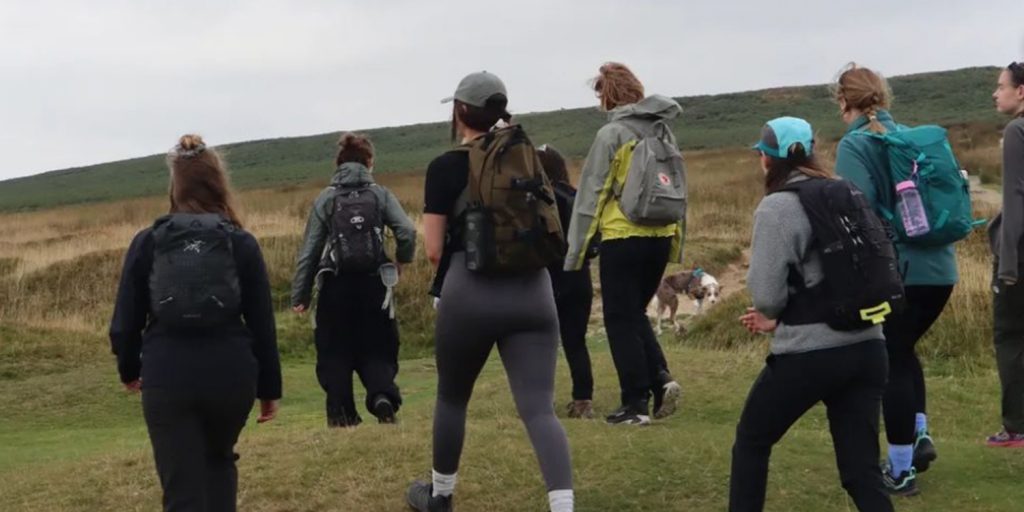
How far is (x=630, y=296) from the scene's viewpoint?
24.1 ft

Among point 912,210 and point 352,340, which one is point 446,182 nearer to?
point 912,210

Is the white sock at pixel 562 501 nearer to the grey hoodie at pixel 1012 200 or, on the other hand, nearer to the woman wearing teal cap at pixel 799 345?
the woman wearing teal cap at pixel 799 345

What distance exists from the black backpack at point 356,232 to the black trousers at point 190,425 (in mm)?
3148

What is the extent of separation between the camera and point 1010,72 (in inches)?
263

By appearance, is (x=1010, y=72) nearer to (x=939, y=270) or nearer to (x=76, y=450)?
(x=939, y=270)

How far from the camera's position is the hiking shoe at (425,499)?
5879mm

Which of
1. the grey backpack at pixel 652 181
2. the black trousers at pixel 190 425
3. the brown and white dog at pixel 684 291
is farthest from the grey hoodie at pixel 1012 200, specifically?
the brown and white dog at pixel 684 291

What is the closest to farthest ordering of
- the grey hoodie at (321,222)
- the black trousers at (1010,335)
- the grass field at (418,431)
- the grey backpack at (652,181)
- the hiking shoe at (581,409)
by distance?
the grass field at (418,431) < the black trousers at (1010,335) < the grey backpack at (652,181) < the grey hoodie at (321,222) < the hiking shoe at (581,409)

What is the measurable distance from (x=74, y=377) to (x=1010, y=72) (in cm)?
1113

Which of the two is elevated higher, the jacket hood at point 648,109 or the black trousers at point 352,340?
the jacket hood at point 648,109

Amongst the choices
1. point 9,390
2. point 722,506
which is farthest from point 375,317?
point 9,390

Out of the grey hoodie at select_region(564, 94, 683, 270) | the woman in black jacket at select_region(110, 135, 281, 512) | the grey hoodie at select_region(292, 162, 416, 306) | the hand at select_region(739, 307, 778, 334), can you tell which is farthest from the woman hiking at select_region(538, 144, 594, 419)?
the woman in black jacket at select_region(110, 135, 281, 512)

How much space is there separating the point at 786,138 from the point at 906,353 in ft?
5.70

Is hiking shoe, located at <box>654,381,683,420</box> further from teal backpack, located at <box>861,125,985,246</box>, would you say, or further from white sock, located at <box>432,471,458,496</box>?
white sock, located at <box>432,471,458,496</box>
